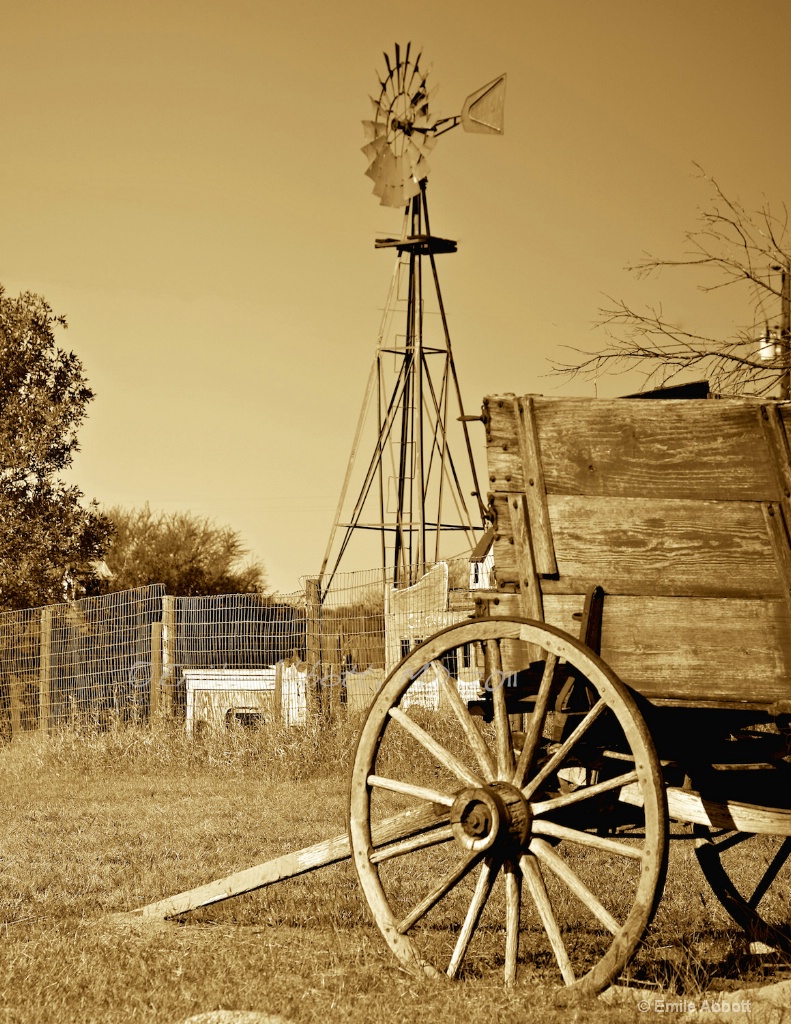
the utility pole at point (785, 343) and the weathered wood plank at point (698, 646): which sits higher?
the utility pole at point (785, 343)

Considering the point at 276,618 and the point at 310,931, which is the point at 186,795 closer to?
the point at 276,618

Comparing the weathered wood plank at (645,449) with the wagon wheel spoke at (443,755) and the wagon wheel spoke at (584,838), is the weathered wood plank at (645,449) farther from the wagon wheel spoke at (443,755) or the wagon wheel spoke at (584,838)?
the wagon wheel spoke at (584,838)

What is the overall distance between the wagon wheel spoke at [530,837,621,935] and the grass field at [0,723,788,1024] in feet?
0.76

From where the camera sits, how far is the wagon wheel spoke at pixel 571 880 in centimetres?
325

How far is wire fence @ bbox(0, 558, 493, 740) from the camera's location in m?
10.5

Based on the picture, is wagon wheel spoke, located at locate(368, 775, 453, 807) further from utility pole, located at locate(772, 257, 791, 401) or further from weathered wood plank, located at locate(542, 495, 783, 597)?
utility pole, located at locate(772, 257, 791, 401)

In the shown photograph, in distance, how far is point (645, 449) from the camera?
3756mm

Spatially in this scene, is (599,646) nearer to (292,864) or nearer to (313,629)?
(292,864)

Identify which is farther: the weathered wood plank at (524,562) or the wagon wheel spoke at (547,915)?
the weathered wood plank at (524,562)

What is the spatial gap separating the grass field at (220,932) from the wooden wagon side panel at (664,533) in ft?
3.44

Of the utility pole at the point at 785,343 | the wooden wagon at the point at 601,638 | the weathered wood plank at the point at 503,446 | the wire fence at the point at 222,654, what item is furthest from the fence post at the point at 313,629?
the weathered wood plank at the point at 503,446

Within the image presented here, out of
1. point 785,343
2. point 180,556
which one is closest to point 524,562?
point 785,343

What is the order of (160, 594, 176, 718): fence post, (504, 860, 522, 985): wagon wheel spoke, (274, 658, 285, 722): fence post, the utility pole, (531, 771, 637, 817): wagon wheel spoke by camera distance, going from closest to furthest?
(531, 771, 637, 817): wagon wheel spoke < (504, 860, 522, 985): wagon wheel spoke < the utility pole < (274, 658, 285, 722): fence post < (160, 594, 176, 718): fence post

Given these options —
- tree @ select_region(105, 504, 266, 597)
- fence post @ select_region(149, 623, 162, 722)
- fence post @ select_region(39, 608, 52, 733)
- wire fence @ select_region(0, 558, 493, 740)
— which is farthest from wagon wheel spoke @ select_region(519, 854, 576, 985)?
tree @ select_region(105, 504, 266, 597)
